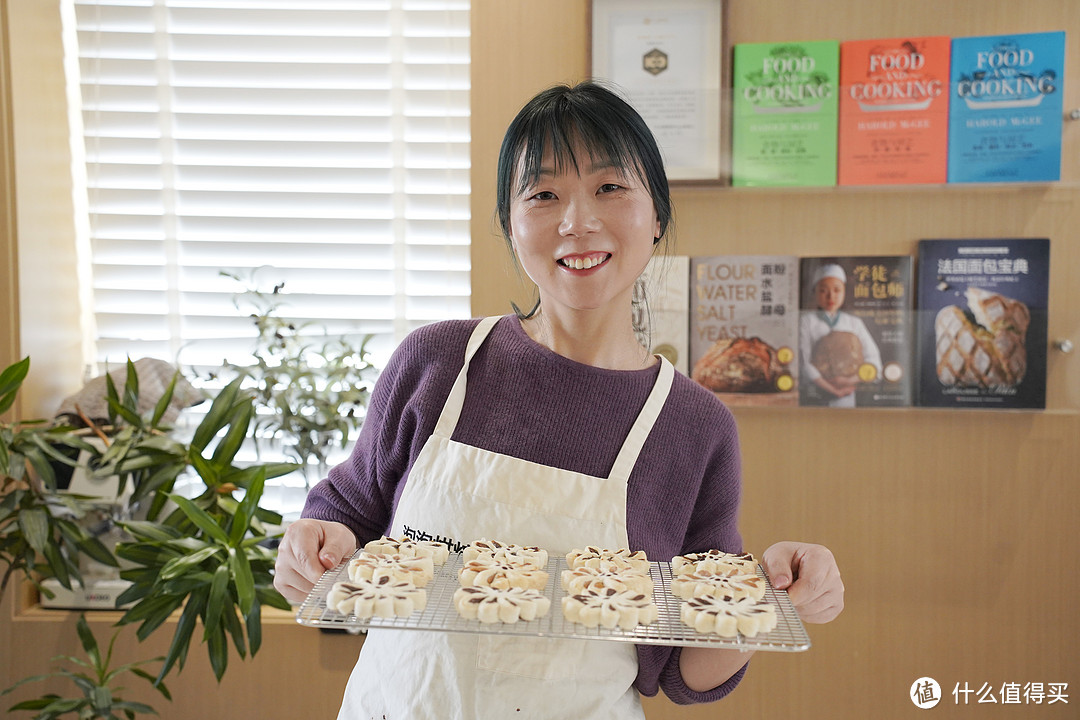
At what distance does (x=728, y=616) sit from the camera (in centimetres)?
95

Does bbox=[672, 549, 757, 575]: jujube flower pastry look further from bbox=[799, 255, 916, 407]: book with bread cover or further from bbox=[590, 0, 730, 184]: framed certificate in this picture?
bbox=[590, 0, 730, 184]: framed certificate

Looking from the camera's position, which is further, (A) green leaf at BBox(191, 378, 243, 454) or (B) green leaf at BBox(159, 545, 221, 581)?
(A) green leaf at BBox(191, 378, 243, 454)

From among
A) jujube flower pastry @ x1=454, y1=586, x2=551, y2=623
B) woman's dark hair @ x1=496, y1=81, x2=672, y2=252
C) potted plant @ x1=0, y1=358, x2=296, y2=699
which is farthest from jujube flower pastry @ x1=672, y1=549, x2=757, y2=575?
potted plant @ x1=0, y1=358, x2=296, y2=699

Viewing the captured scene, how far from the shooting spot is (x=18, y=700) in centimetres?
219

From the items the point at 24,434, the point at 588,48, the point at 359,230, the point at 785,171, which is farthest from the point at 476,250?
the point at 24,434

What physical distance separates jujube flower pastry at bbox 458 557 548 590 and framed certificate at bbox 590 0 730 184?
130 centimetres

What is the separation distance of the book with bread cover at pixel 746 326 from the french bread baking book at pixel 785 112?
0.23m

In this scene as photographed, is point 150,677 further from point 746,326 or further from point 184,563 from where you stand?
point 746,326

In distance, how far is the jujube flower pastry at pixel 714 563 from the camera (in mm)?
1141

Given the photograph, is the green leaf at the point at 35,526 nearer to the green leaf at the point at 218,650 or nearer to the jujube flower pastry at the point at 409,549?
the green leaf at the point at 218,650

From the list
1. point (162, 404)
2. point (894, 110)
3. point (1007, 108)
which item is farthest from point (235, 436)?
point (1007, 108)

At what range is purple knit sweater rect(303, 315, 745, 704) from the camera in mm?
1271

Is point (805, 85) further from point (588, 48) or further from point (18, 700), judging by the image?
point (18, 700)

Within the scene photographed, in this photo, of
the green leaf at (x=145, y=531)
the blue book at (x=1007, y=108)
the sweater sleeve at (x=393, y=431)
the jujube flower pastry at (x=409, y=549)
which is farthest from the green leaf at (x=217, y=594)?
the blue book at (x=1007, y=108)
